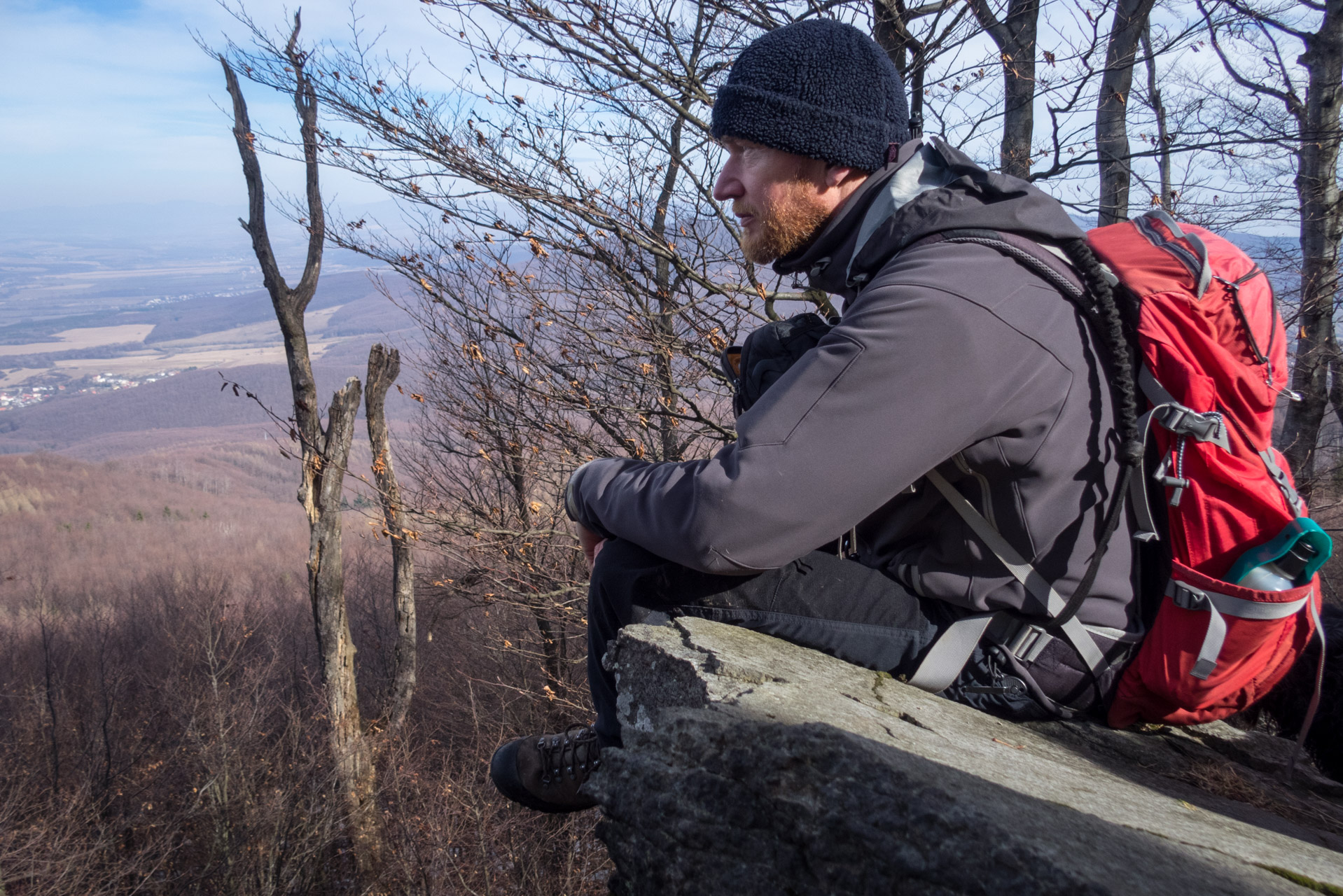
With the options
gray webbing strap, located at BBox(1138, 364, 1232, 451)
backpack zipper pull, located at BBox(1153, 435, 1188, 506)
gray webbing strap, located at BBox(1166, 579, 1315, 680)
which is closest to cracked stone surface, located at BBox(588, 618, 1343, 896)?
gray webbing strap, located at BBox(1166, 579, 1315, 680)

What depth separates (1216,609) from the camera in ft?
4.55

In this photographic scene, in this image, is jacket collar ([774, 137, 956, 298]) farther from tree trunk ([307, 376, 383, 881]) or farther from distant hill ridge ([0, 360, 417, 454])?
distant hill ridge ([0, 360, 417, 454])

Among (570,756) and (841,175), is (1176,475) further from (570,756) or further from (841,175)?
(570,756)

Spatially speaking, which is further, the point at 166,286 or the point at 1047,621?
the point at 166,286

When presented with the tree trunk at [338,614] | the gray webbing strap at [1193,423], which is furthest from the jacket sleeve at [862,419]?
the tree trunk at [338,614]

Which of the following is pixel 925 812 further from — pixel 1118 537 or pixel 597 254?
pixel 597 254

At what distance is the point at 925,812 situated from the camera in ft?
3.44

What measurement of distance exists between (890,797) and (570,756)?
1123mm

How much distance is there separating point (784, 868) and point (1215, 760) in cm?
117

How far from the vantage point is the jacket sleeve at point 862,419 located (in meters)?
1.27

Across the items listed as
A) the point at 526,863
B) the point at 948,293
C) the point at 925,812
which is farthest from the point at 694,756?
the point at 526,863

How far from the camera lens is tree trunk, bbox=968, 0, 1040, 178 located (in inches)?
195

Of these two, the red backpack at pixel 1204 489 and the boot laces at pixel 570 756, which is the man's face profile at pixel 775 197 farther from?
the boot laces at pixel 570 756

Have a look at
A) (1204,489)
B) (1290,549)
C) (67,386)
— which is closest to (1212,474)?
(1204,489)
